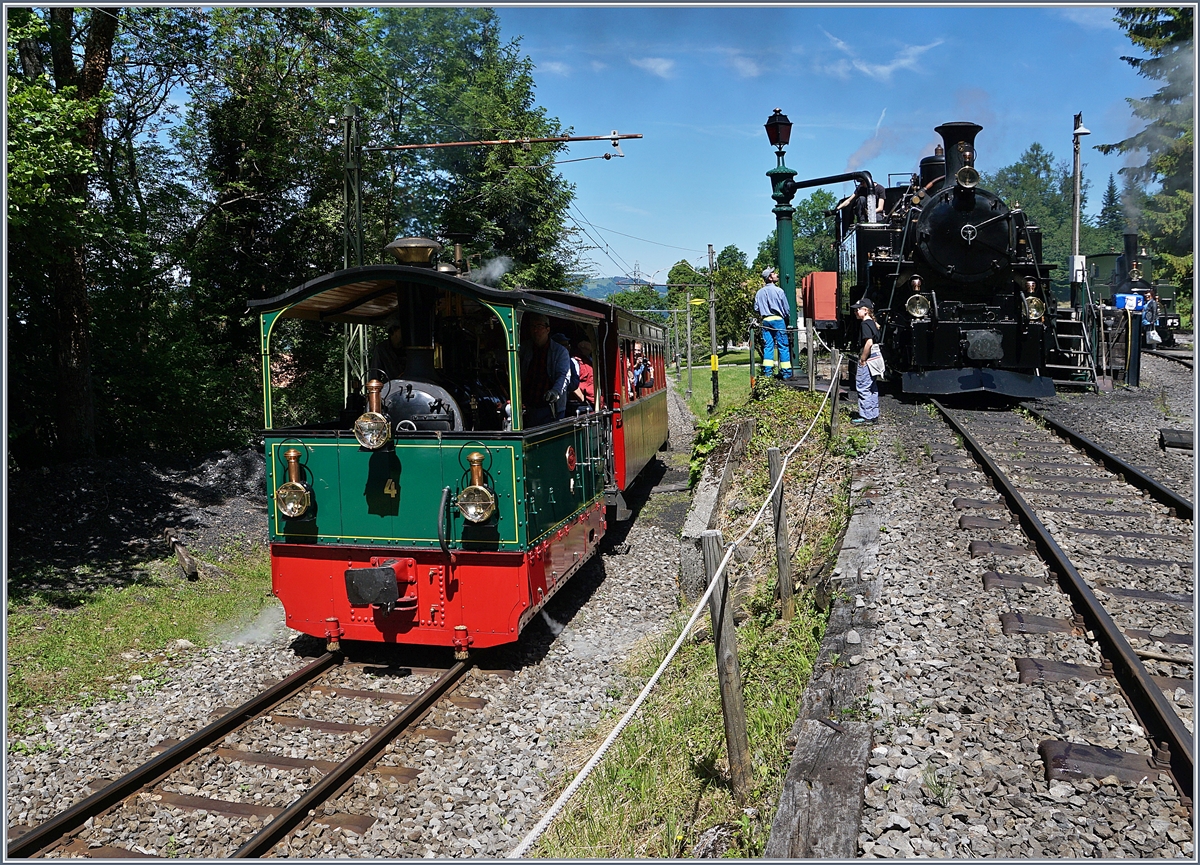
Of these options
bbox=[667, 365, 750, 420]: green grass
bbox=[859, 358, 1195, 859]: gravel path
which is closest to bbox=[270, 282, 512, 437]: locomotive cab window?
bbox=[859, 358, 1195, 859]: gravel path

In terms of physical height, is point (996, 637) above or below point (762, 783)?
above

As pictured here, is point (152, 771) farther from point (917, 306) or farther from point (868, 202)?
point (868, 202)

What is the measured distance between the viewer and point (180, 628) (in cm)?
756

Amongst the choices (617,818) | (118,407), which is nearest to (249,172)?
(118,407)

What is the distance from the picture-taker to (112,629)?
296 inches

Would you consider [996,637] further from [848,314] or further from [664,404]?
[848,314]

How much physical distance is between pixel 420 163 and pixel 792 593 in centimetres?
1718

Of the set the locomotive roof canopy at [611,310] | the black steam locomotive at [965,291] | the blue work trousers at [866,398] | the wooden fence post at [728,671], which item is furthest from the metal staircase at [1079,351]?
the wooden fence post at [728,671]

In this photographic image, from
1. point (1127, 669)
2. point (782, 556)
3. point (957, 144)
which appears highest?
point (957, 144)

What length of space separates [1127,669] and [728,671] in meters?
2.20

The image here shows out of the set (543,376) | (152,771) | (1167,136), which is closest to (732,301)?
(1167,136)

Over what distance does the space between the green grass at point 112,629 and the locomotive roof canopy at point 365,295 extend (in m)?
3.03

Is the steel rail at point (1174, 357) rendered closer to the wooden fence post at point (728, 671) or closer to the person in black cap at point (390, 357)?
the person in black cap at point (390, 357)

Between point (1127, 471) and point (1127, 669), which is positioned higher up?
point (1127, 471)
